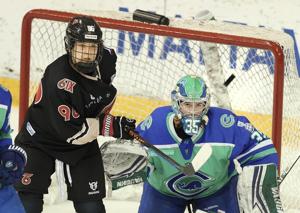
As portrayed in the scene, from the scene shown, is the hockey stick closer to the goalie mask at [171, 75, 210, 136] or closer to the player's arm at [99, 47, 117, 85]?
the goalie mask at [171, 75, 210, 136]

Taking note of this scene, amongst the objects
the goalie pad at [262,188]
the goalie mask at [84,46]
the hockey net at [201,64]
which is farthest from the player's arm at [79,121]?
the hockey net at [201,64]

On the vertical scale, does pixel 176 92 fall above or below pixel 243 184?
above

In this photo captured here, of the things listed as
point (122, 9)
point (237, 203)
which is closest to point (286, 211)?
point (237, 203)

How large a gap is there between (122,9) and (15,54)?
2.49 ft

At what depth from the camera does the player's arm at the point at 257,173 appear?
12.5ft

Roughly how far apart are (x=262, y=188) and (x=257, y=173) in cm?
6

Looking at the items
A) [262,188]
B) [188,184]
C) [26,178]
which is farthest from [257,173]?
[26,178]

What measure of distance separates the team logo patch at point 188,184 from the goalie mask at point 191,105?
0.67 ft

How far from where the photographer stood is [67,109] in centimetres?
402

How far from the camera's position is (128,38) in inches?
211

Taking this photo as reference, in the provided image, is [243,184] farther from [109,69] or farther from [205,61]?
[205,61]

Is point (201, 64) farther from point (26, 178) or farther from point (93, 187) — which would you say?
point (26, 178)

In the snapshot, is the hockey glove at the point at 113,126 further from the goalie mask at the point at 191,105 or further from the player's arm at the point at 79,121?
the goalie mask at the point at 191,105

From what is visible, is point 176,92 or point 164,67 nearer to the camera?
point 176,92
